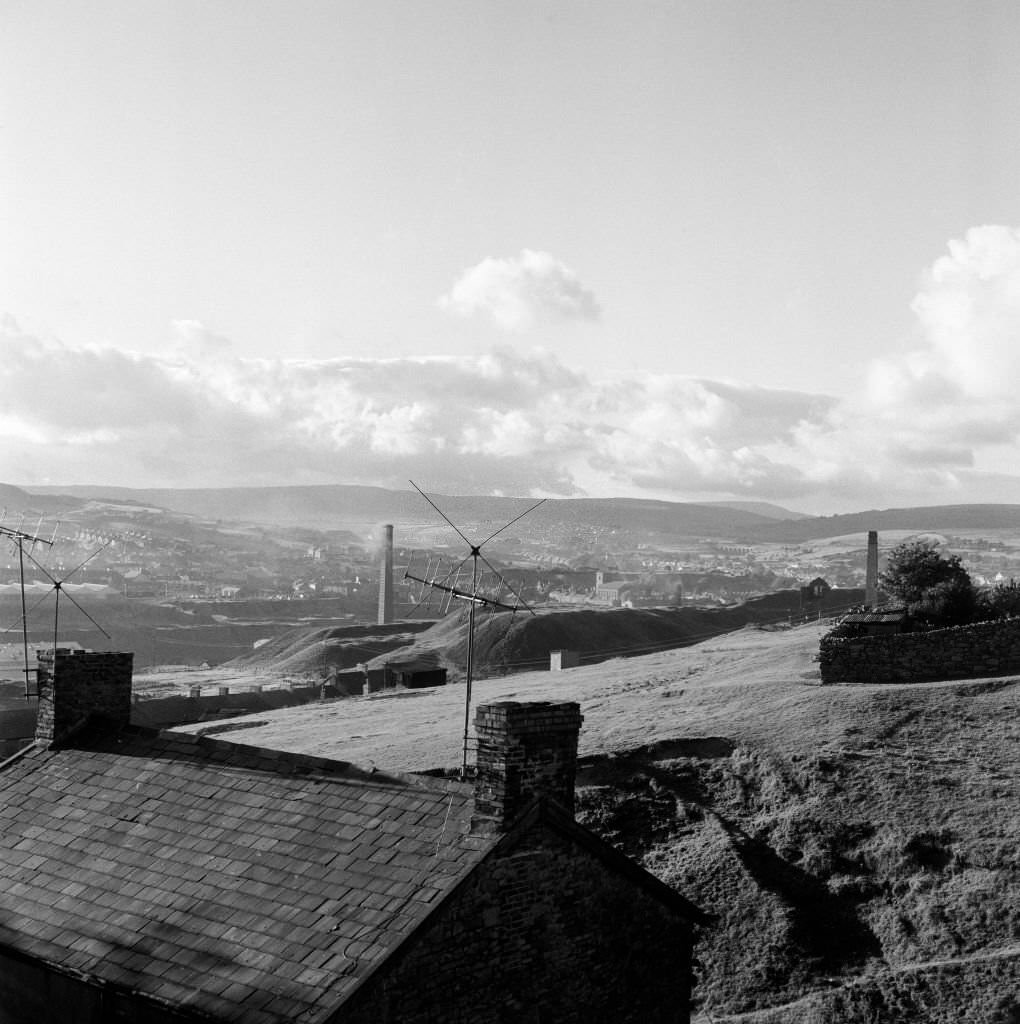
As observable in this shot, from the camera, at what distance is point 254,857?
12.6 metres

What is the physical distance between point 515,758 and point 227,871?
3.40 metres

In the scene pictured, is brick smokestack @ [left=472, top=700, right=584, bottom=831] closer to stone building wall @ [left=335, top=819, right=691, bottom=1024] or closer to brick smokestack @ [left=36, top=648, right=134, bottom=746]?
stone building wall @ [left=335, top=819, right=691, bottom=1024]

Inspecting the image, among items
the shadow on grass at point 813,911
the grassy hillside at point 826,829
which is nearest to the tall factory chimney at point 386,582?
the grassy hillside at point 826,829

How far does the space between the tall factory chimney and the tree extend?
244 feet

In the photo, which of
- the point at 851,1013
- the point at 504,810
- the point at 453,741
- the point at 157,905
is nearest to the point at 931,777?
the point at 851,1013

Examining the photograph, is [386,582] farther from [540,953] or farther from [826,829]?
[540,953]

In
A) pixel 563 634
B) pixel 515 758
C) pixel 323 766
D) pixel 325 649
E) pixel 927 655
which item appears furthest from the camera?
pixel 325 649

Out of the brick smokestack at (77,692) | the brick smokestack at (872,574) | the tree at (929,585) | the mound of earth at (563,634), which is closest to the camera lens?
the brick smokestack at (77,692)

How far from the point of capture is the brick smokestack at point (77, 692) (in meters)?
16.6

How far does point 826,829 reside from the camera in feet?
77.9

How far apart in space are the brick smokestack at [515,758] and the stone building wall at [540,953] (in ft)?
1.10

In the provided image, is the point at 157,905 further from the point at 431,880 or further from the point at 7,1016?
the point at 431,880

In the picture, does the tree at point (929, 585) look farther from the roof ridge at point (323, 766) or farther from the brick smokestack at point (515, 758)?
the brick smokestack at point (515, 758)

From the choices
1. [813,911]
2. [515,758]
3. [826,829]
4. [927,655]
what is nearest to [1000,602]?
[927,655]
